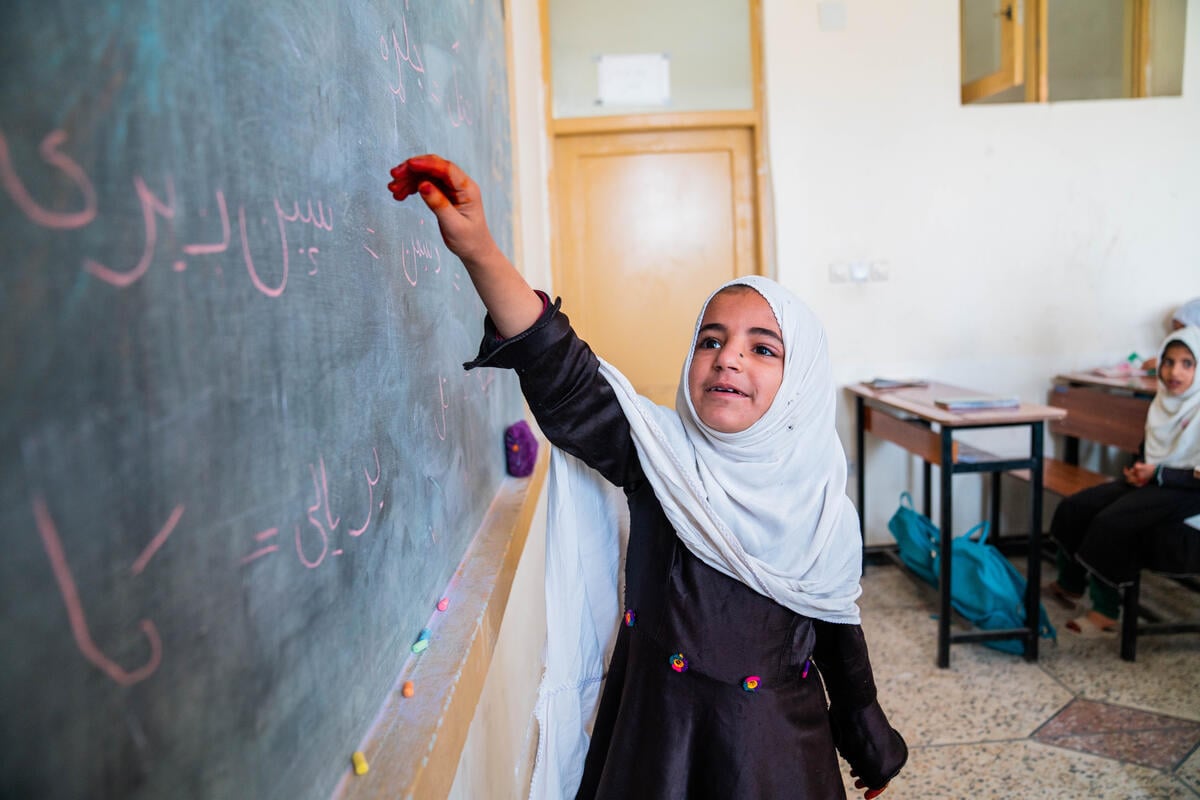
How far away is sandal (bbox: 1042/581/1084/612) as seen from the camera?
3090mm

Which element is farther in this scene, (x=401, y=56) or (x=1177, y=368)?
(x=1177, y=368)

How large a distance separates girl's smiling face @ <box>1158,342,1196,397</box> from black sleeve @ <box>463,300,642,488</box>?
2721mm

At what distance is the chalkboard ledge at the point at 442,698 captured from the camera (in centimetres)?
63

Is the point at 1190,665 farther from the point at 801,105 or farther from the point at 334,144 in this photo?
the point at 334,144

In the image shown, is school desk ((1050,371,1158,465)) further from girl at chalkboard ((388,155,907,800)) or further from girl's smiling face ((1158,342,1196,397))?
girl at chalkboard ((388,155,907,800))

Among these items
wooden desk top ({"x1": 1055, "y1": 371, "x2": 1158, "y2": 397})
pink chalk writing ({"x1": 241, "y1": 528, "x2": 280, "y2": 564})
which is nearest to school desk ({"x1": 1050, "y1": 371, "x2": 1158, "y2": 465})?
wooden desk top ({"x1": 1055, "y1": 371, "x2": 1158, "y2": 397})

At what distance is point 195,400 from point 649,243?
3697 millimetres

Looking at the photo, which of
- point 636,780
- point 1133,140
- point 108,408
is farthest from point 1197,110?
point 108,408

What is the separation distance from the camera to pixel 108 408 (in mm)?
337

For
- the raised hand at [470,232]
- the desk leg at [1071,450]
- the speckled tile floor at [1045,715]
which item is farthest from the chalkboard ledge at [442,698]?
the desk leg at [1071,450]

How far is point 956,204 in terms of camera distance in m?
3.84

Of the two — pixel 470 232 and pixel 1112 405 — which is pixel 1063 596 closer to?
pixel 1112 405

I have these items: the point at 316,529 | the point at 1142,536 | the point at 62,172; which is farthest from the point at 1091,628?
the point at 62,172

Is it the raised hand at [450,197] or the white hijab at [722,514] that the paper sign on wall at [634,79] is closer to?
the white hijab at [722,514]
